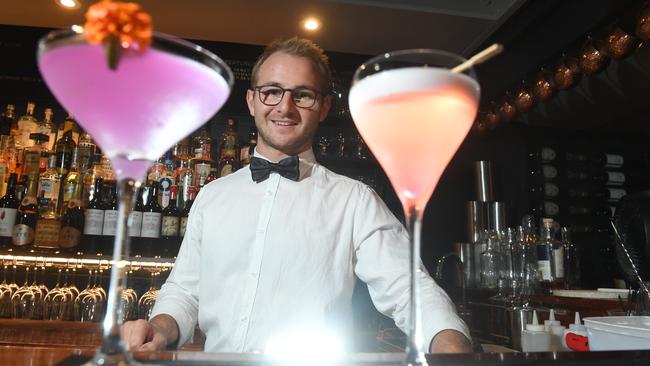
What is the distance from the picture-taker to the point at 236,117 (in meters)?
3.70

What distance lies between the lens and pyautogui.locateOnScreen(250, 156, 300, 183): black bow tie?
177 centimetres

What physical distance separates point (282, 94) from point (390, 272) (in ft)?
2.41

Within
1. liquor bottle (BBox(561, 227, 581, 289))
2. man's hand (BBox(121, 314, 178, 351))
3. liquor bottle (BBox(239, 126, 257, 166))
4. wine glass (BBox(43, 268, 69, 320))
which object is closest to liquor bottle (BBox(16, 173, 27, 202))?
wine glass (BBox(43, 268, 69, 320))

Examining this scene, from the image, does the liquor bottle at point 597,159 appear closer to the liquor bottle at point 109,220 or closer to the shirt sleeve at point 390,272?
the shirt sleeve at point 390,272

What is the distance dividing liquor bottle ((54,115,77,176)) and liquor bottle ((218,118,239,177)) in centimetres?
97

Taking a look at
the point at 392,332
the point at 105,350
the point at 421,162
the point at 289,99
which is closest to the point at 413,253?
→ the point at 421,162

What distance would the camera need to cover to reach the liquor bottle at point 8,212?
2923mm

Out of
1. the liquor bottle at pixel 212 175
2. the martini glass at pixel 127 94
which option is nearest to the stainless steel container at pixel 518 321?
the liquor bottle at pixel 212 175

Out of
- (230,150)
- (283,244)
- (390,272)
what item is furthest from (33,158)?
(390,272)

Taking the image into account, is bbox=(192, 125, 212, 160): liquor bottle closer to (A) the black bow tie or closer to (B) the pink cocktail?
(A) the black bow tie

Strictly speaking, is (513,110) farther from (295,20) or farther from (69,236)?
(69,236)

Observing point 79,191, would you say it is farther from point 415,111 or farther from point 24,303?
point 415,111

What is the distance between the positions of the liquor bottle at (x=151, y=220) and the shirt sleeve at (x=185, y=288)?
1248 mm

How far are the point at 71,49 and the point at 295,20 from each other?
114 inches
